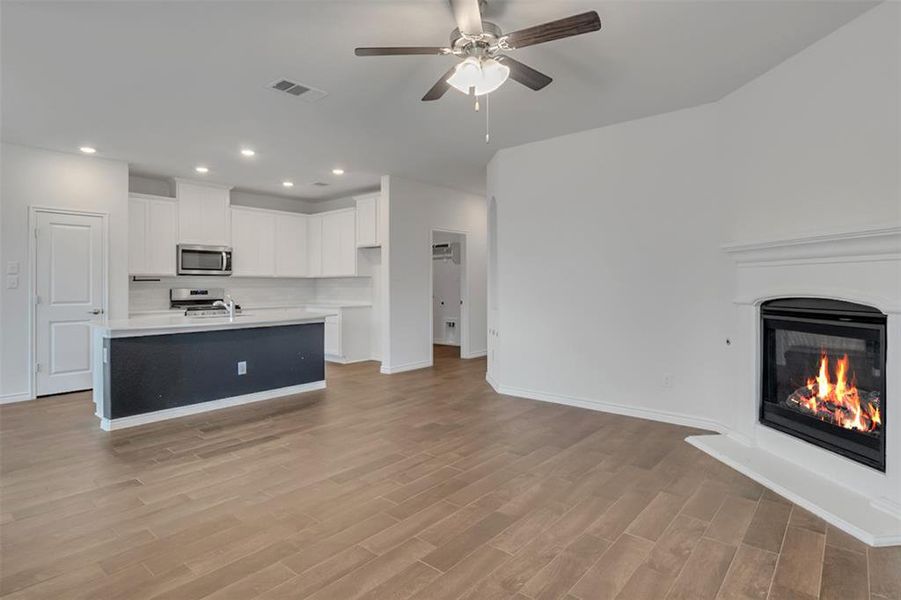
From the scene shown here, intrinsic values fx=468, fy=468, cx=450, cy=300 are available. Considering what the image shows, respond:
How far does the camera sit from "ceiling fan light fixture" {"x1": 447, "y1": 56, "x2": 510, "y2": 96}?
2.63 meters

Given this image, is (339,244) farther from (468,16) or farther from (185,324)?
(468,16)

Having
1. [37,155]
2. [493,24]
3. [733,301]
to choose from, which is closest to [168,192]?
[37,155]

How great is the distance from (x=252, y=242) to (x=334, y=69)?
4749 millimetres

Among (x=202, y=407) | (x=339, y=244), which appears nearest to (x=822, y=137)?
(x=202, y=407)

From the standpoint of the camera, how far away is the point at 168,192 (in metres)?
6.75

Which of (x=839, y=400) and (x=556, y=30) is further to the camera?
(x=839, y=400)

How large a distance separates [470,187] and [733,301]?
4.39 metres

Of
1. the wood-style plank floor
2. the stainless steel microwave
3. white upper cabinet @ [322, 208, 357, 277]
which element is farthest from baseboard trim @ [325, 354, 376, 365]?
the wood-style plank floor

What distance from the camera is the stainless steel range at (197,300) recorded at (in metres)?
6.76

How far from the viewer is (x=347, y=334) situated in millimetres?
7375

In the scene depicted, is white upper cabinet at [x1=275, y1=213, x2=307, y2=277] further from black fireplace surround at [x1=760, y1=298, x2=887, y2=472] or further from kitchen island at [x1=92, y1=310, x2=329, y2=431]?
black fireplace surround at [x1=760, y1=298, x2=887, y2=472]

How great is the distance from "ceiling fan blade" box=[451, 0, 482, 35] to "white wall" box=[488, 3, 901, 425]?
2257 mm

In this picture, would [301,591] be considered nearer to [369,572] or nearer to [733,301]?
[369,572]

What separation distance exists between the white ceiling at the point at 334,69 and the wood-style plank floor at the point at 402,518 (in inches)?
108
